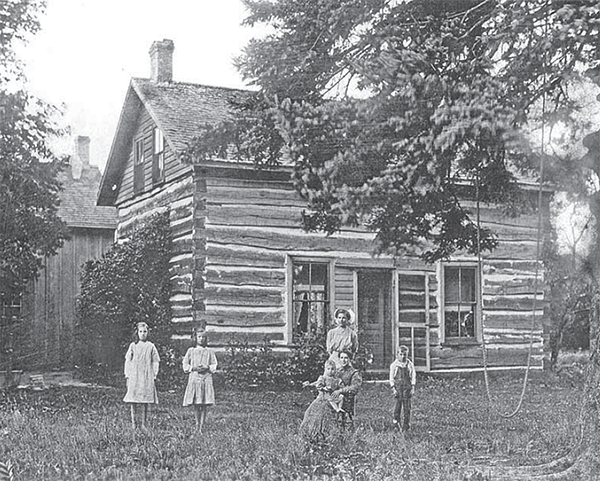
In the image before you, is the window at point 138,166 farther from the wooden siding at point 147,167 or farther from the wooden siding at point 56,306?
the wooden siding at point 56,306

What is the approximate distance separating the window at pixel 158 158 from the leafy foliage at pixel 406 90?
8.10 m

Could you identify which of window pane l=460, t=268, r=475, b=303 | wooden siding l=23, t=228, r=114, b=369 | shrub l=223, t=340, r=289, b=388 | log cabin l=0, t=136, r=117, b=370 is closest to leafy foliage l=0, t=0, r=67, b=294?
shrub l=223, t=340, r=289, b=388

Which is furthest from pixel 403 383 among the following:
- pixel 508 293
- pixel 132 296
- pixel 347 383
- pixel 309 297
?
pixel 508 293

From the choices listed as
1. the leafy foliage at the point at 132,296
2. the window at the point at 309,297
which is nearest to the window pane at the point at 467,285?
the window at the point at 309,297

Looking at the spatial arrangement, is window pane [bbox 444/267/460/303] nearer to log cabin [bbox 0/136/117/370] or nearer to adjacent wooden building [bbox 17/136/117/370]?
log cabin [bbox 0/136/117/370]

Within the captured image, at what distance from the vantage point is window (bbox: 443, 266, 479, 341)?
20.2 meters

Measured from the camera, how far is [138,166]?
21484mm

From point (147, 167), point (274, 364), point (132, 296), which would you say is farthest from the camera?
point (147, 167)

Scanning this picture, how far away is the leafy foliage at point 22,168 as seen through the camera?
14.8 m

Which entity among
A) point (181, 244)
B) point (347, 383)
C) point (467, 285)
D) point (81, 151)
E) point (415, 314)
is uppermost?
point (81, 151)

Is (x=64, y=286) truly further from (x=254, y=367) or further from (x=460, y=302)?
(x=460, y=302)

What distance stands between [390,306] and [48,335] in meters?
10.7

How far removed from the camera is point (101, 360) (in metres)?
20.0

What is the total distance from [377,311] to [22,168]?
838 cm
